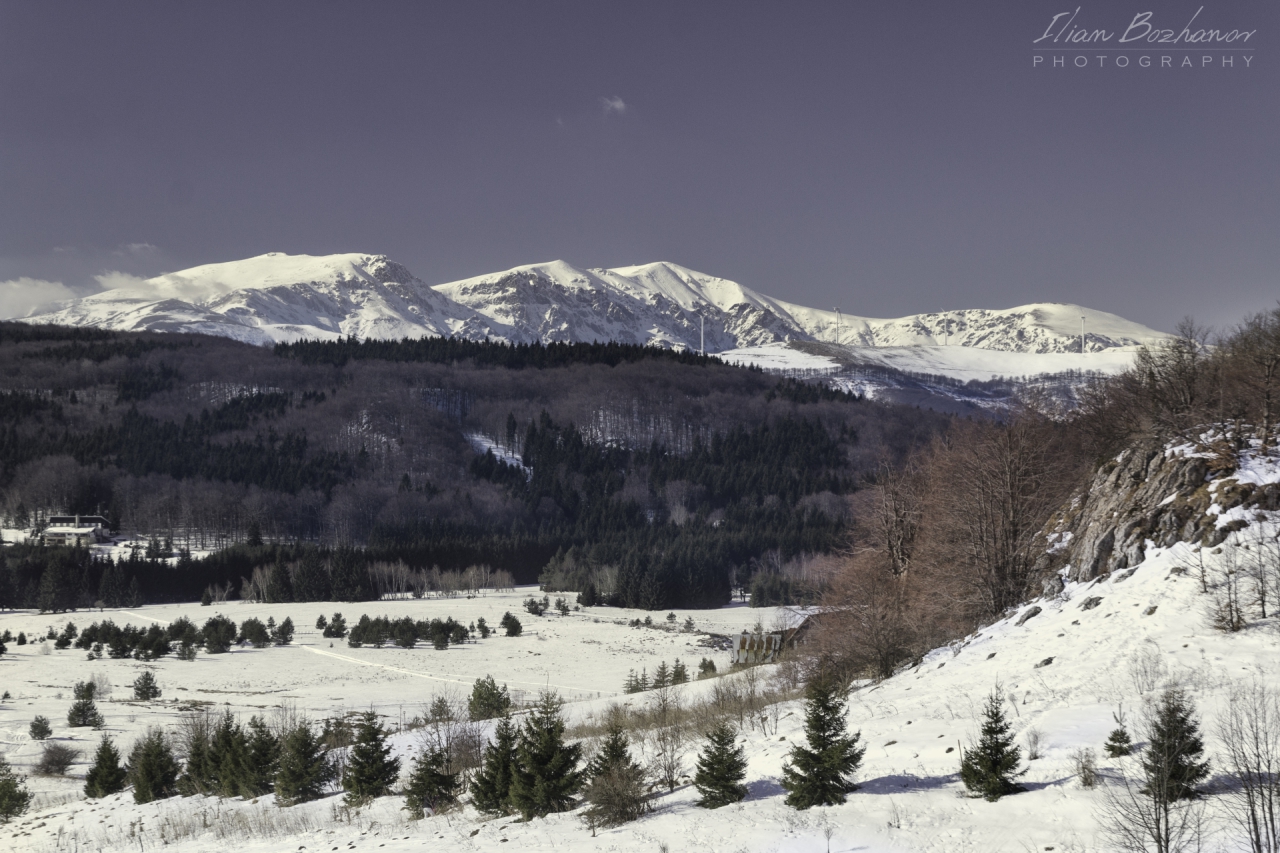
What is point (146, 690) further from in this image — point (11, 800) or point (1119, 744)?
point (1119, 744)

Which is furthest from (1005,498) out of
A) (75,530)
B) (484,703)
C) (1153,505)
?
(75,530)

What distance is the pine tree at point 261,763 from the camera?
3158 cm

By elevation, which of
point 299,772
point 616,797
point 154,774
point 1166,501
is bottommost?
point 154,774

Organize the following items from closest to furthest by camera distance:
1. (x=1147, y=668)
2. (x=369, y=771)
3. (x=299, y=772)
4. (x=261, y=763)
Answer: (x=1147, y=668)
(x=369, y=771)
(x=299, y=772)
(x=261, y=763)

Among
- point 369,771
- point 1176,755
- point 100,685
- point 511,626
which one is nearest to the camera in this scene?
point 1176,755

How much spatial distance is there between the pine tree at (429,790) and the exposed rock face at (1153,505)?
65.5ft

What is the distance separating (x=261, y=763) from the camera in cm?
3195

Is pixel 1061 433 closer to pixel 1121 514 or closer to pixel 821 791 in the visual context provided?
pixel 1121 514

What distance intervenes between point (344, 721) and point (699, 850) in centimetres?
3660

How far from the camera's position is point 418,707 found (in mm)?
56656

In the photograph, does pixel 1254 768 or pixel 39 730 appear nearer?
pixel 1254 768

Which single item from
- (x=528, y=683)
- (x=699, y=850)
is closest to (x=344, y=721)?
(x=528, y=683)

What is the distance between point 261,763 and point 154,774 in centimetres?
583

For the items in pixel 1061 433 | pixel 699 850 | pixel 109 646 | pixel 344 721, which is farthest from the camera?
pixel 109 646
